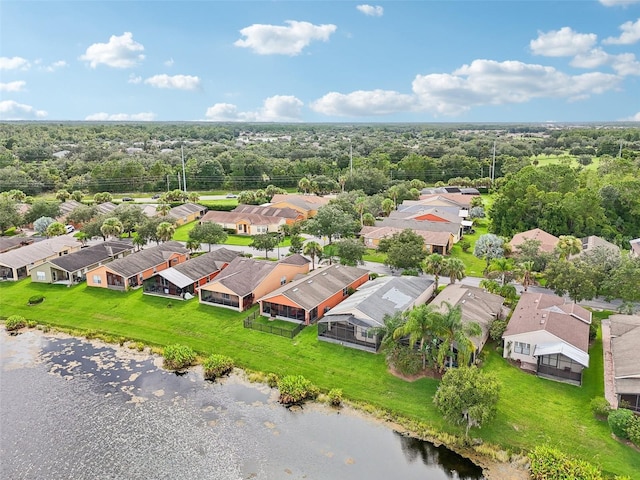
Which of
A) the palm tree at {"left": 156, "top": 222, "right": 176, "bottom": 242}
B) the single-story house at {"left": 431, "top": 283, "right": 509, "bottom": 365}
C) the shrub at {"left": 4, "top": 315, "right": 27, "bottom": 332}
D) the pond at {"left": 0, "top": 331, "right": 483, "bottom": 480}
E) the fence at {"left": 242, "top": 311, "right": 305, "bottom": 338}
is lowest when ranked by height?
the pond at {"left": 0, "top": 331, "right": 483, "bottom": 480}

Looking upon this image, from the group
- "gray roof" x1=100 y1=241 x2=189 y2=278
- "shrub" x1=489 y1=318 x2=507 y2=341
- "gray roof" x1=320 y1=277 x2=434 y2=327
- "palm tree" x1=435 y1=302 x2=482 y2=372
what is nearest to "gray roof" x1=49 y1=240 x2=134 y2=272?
"gray roof" x1=100 y1=241 x2=189 y2=278

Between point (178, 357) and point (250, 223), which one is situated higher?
point (250, 223)

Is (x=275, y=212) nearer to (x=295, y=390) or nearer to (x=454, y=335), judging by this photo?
(x=295, y=390)

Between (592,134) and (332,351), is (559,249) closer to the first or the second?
(332,351)

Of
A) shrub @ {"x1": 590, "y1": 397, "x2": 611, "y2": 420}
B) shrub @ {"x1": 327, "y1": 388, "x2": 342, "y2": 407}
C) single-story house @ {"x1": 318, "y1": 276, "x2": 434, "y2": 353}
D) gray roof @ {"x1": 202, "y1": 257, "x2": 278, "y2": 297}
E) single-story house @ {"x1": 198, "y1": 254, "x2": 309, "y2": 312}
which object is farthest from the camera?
gray roof @ {"x1": 202, "y1": 257, "x2": 278, "y2": 297}

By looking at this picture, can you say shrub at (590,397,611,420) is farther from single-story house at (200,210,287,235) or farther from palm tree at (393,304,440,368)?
single-story house at (200,210,287,235)

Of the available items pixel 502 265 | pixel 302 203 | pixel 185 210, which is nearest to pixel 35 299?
pixel 185 210

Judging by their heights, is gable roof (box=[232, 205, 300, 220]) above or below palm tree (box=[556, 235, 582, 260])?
below

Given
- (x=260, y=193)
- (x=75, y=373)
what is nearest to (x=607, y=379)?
(x=75, y=373)
